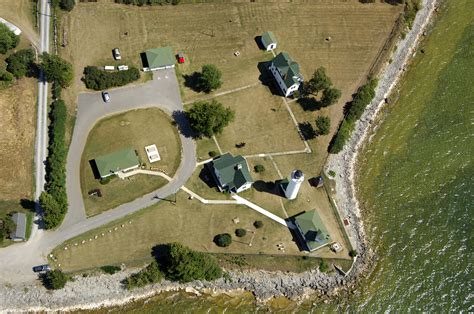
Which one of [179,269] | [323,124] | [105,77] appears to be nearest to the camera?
[179,269]

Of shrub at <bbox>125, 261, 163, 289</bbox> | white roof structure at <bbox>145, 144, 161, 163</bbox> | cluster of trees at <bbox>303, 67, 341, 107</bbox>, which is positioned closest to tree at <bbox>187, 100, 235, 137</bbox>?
white roof structure at <bbox>145, 144, 161, 163</bbox>

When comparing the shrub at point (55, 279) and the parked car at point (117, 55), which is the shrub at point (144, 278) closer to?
the shrub at point (55, 279)

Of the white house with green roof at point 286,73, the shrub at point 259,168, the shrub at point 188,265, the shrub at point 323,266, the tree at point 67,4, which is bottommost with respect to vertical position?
the shrub at point 323,266

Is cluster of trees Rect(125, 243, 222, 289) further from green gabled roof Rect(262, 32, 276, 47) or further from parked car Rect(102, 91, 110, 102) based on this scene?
green gabled roof Rect(262, 32, 276, 47)

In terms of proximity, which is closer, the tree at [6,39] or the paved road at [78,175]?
the paved road at [78,175]

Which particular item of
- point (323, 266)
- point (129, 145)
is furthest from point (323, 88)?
point (129, 145)

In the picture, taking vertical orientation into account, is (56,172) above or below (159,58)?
below

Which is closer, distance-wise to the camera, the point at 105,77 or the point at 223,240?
the point at 223,240

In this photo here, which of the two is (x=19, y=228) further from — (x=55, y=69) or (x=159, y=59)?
(x=159, y=59)

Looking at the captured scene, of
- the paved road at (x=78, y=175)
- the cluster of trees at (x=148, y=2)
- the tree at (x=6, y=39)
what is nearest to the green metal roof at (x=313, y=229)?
the paved road at (x=78, y=175)
